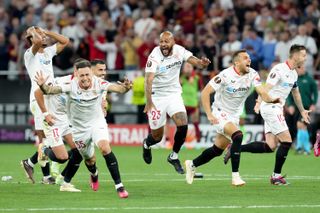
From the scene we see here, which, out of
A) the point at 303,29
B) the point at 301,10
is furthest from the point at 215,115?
the point at 301,10

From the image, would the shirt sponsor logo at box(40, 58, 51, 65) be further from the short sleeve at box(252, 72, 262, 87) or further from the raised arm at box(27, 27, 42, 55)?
the short sleeve at box(252, 72, 262, 87)

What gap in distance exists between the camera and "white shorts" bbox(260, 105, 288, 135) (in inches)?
709

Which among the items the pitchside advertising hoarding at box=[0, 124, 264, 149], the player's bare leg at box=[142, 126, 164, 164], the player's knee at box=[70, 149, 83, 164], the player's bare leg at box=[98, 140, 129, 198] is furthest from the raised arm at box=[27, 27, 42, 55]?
the pitchside advertising hoarding at box=[0, 124, 264, 149]

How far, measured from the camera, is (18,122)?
3108 cm

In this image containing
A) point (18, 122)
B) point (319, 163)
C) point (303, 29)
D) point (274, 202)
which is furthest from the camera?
point (18, 122)

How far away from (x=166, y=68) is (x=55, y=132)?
297 cm

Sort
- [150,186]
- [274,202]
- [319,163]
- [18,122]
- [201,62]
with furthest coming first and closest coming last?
[18,122], [319,163], [201,62], [150,186], [274,202]

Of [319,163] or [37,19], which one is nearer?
[319,163]

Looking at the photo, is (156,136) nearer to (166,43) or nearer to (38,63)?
(166,43)

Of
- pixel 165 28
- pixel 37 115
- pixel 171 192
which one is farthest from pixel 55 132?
pixel 165 28

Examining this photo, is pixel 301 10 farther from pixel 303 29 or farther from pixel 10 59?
pixel 10 59

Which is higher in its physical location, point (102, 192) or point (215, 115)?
point (215, 115)

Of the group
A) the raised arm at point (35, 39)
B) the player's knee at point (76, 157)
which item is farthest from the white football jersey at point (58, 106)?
the player's knee at point (76, 157)

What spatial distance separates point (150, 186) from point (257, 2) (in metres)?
15.1
